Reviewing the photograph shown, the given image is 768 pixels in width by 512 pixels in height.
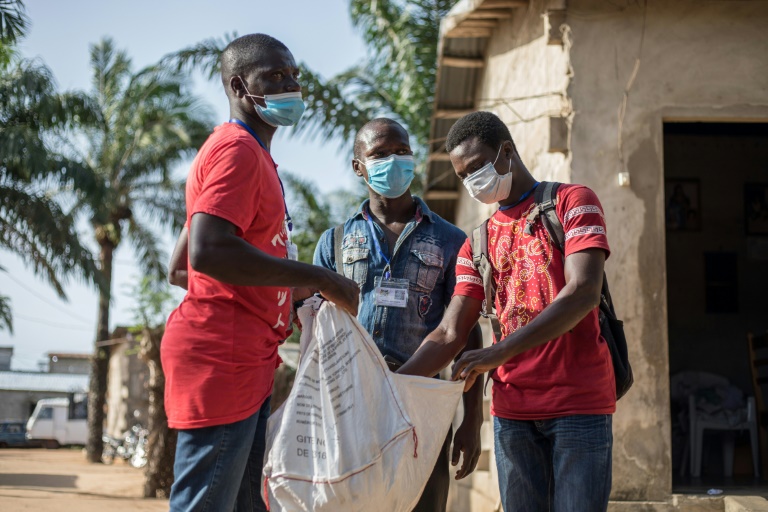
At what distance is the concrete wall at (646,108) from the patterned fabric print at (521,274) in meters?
2.95

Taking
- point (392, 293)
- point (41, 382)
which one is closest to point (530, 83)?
point (392, 293)

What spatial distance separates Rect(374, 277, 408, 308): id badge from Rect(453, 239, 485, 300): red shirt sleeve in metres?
0.39

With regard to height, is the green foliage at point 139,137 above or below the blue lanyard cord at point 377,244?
above

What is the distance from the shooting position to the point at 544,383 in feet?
9.45

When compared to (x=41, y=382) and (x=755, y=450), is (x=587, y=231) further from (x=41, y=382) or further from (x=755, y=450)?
(x=41, y=382)

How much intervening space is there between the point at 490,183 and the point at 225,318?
43.7 inches

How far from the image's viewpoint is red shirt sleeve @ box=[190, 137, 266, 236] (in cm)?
246

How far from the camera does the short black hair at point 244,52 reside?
112 inches

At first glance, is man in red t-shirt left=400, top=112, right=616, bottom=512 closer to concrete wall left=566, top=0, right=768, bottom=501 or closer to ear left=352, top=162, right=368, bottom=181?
ear left=352, top=162, right=368, bottom=181

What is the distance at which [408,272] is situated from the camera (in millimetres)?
3668

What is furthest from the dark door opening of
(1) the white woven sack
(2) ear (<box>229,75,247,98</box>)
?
(2) ear (<box>229,75,247,98</box>)

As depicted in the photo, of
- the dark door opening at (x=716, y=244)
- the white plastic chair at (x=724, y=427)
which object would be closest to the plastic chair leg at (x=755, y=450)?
the white plastic chair at (x=724, y=427)

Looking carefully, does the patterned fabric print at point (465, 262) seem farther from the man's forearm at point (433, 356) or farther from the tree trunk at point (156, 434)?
the tree trunk at point (156, 434)

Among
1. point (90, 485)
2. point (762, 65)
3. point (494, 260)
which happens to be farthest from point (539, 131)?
point (90, 485)
